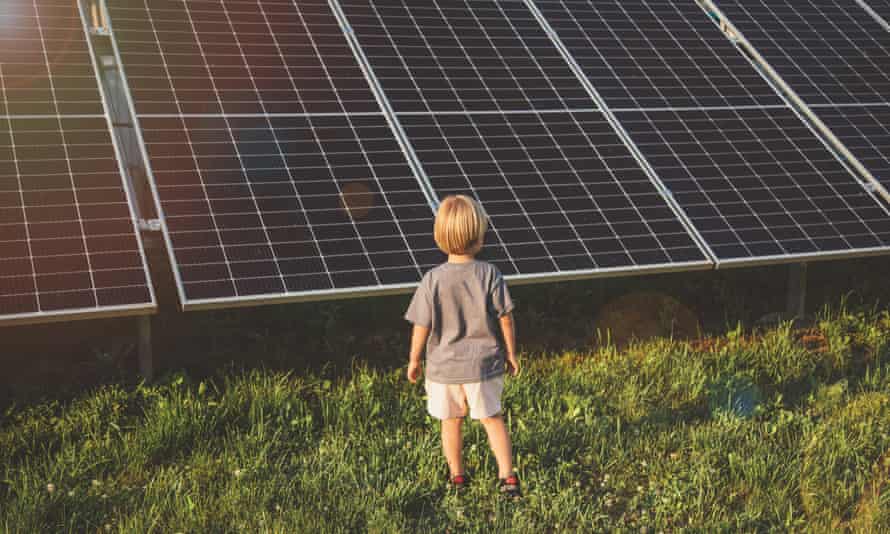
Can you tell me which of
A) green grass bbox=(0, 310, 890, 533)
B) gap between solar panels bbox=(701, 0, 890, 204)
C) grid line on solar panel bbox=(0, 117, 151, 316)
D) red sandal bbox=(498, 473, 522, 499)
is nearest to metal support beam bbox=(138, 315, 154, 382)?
→ green grass bbox=(0, 310, 890, 533)

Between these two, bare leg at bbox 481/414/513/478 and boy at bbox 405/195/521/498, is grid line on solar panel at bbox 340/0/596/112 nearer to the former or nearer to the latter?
boy at bbox 405/195/521/498

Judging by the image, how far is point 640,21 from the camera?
1127 cm

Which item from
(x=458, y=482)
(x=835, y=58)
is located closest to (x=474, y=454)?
(x=458, y=482)

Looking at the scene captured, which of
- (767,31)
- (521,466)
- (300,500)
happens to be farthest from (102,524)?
(767,31)

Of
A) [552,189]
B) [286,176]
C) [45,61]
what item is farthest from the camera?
[45,61]

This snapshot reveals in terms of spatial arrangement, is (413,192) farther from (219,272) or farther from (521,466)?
(521,466)

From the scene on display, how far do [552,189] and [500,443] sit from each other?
3.08 metres

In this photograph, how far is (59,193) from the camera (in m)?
7.44

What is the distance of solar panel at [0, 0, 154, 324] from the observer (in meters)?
6.70

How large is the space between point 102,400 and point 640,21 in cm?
722

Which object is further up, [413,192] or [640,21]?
[640,21]

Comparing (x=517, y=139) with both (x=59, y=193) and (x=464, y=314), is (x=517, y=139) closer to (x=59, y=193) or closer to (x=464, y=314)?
(x=464, y=314)

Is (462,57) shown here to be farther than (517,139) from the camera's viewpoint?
Yes

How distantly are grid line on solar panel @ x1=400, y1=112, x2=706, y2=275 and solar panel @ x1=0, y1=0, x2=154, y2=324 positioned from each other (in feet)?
8.29
